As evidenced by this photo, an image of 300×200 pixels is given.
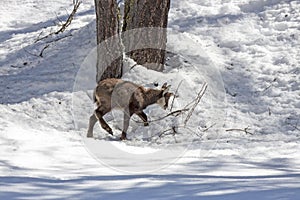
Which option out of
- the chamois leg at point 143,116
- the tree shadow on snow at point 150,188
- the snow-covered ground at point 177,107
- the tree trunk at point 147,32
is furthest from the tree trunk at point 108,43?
the tree shadow on snow at point 150,188

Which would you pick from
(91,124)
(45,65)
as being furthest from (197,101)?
(45,65)

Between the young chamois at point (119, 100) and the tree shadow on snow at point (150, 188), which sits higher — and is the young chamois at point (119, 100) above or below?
below

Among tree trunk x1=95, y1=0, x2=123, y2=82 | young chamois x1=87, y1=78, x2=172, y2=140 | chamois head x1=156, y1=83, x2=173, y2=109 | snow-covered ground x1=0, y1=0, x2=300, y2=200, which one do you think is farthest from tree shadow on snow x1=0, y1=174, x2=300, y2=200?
tree trunk x1=95, y1=0, x2=123, y2=82

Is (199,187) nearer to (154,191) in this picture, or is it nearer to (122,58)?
(154,191)

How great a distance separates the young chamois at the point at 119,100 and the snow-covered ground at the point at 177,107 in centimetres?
25

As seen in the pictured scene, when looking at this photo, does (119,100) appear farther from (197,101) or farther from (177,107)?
(197,101)

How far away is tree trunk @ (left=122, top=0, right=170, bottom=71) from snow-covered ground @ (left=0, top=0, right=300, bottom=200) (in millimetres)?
334

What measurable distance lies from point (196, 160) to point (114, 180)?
6.73 ft

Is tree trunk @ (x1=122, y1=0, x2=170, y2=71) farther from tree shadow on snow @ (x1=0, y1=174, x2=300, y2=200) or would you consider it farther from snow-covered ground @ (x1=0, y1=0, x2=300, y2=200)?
tree shadow on snow @ (x1=0, y1=174, x2=300, y2=200)

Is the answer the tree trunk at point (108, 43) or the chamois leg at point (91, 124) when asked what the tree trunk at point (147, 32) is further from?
the chamois leg at point (91, 124)

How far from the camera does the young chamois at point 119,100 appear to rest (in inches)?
322

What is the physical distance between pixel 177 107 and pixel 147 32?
162 cm

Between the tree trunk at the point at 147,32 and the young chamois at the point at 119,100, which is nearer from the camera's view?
the young chamois at the point at 119,100

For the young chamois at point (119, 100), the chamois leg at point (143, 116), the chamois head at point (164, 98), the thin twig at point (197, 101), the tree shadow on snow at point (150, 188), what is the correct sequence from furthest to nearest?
1. the thin twig at point (197, 101)
2. the chamois head at point (164, 98)
3. the chamois leg at point (143, 116)
4. the young chamois at point (119, 100)
5. the tree shadow on snow at point (150, 188)
